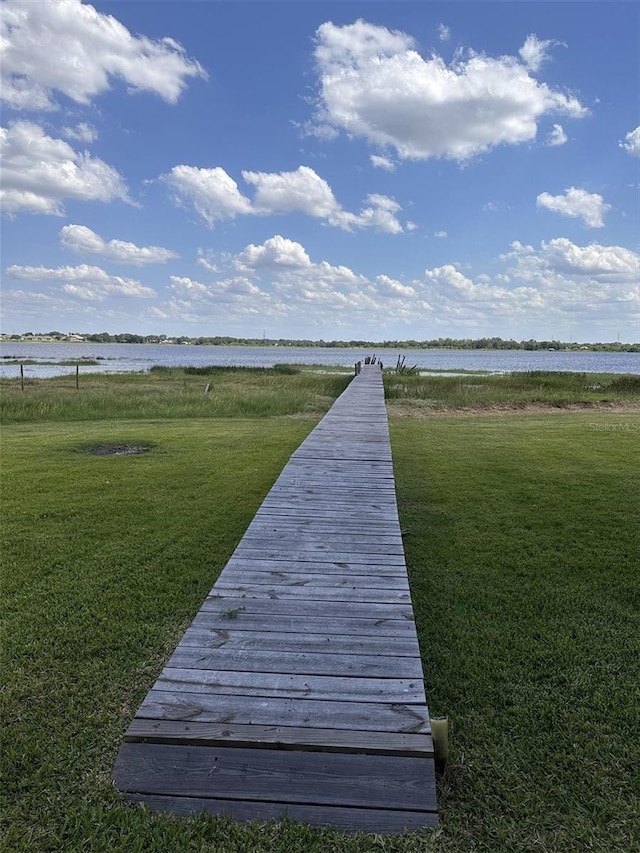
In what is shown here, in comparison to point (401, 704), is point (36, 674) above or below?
below

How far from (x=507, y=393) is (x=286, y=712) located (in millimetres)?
21358

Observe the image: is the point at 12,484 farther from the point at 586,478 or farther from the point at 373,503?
the point at 586,478

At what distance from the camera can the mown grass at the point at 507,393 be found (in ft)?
63.7

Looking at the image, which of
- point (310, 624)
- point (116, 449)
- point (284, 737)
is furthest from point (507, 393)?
point (284, 737)

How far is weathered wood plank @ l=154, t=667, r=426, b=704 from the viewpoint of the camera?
7.34 ft

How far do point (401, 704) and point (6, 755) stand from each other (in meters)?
1.85

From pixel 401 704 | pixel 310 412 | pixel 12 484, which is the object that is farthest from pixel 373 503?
pixel 310 412

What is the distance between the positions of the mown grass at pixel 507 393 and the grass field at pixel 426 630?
35.8ft

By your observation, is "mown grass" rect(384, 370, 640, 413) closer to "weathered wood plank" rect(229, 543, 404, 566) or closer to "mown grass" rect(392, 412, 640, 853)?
"mown grass" rect(392, 412, 640, 853)

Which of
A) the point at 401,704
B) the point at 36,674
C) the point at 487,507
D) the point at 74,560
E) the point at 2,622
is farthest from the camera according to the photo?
the point at 487,507

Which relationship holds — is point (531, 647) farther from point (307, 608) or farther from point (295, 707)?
point (295, 707)

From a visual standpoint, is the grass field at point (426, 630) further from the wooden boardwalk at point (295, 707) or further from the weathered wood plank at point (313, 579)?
the weathered wood plank at point (313, 579)

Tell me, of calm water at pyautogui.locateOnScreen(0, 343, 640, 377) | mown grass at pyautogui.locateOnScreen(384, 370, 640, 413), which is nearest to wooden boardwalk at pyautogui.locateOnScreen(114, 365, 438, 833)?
mown grass at pyautogui.locateOnScreen(384, 370, 640, 413)

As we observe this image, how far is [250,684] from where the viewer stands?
90.7 inches
